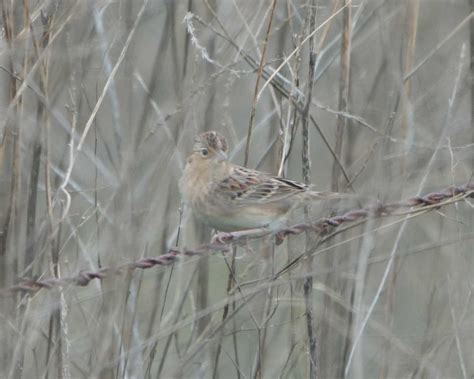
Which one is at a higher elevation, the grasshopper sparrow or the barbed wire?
the grasshopper sparrow

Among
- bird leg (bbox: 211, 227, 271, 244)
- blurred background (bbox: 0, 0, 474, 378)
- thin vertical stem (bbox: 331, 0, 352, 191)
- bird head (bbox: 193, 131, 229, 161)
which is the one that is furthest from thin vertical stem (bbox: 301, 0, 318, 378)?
bird head (bbox: 193, 131, 229, 161)

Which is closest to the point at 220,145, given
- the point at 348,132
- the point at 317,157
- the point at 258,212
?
the point at 258,212

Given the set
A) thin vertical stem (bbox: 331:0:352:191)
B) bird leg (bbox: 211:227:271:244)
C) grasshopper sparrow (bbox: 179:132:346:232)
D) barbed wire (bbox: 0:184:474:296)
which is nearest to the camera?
barbed wire (bbox: 0:184:474:296)

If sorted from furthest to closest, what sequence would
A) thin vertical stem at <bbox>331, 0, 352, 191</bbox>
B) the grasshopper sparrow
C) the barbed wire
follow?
the grasshopper sparrow < thin vertical stem at <bbox>331, 0, 352, 191</bbox> < the barbed wire

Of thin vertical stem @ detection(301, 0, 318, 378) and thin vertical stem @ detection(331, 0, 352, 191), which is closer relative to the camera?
thin vertical stem @ detection(301, 0, 318, 378)

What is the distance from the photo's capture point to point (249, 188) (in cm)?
482

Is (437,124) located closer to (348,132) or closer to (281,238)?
(348,132)

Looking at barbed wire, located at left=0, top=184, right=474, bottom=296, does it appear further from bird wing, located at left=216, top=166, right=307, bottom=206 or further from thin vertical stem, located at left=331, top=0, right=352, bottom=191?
bird wing, located at left=216, top=166, right=307, bottom=206

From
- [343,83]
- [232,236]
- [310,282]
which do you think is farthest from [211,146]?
[310,282]

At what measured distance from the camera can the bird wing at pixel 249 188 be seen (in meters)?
4.73

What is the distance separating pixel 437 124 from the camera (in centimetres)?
530

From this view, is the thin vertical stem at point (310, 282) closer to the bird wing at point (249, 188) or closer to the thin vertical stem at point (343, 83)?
the thin vertical stem at point (343, 83)

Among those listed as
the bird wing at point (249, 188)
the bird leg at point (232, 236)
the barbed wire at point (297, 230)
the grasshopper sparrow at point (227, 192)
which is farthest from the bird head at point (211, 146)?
the barbed wire at point (297, 230)

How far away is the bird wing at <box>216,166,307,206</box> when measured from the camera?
4730mm
